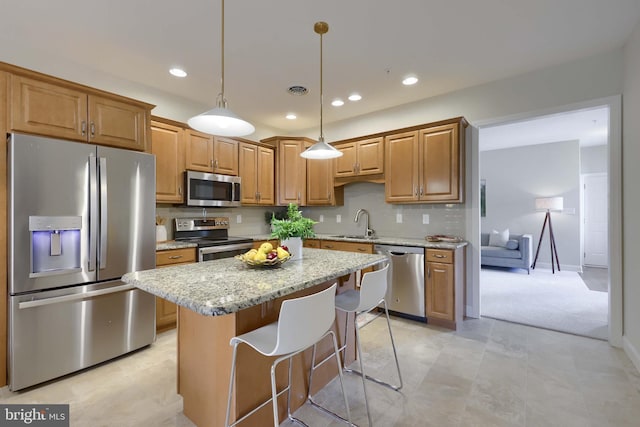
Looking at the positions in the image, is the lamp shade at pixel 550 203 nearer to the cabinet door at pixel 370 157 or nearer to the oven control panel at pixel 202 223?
the cabinet door at pixel 370 157

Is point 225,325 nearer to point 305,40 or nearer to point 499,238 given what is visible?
point 305,40

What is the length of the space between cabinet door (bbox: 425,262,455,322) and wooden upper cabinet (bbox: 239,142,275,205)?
2432 millimetres

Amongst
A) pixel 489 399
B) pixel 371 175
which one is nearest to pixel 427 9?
pixel 371 175

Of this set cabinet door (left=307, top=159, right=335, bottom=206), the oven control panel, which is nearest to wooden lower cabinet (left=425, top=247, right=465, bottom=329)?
cabinet door (left=307, top=159, right=335, bottom=206)

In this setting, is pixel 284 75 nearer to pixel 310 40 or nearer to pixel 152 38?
pixel 310 40

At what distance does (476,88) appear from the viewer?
339cm

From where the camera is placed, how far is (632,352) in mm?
2412

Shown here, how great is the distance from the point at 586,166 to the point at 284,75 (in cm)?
692

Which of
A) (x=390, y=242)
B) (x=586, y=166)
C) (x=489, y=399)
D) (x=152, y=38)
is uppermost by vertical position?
(x=152, y=38)

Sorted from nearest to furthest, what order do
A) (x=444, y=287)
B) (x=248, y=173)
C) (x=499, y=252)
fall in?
(x=444, y=287) → (x=248, y=173) → (x=499, y=252)

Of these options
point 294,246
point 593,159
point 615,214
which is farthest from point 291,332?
point 593,159

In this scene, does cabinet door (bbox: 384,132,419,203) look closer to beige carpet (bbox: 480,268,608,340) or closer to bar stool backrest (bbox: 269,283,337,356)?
beige carpet (bbox: 480,268,608,340)

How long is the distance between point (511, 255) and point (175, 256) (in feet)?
18.9

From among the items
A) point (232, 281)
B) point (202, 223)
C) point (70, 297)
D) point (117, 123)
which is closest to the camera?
point (232, 281)
